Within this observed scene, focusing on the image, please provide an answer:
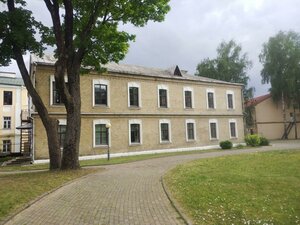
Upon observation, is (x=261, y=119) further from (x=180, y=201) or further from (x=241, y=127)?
(x=180, y=201)

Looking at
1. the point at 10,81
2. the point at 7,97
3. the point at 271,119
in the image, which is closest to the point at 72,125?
the point at 7,97

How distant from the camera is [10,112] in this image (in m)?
40.2

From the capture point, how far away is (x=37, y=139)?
21906 millimetres

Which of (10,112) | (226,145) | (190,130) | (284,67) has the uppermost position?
(284,67)

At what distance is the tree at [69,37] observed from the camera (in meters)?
14.5

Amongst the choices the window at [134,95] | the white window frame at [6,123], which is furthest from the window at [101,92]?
the white window frame at [6,123]

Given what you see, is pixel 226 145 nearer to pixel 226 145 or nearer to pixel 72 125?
pixel 226 145

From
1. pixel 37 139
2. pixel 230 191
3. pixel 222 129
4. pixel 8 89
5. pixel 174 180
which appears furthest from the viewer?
pixel 8 89

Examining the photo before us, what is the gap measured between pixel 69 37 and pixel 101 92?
34.5 feet

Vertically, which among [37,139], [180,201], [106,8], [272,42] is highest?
[272,42]

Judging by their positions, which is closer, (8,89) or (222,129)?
(222,129)

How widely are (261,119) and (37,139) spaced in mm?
36151

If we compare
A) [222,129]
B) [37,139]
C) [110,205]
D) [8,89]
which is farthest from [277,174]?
[8,89]

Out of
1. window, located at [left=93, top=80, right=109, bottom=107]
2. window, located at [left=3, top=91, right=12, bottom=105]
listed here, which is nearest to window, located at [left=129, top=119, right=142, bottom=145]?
window, located at [left=93, top=80, right=109, bottom=107]
